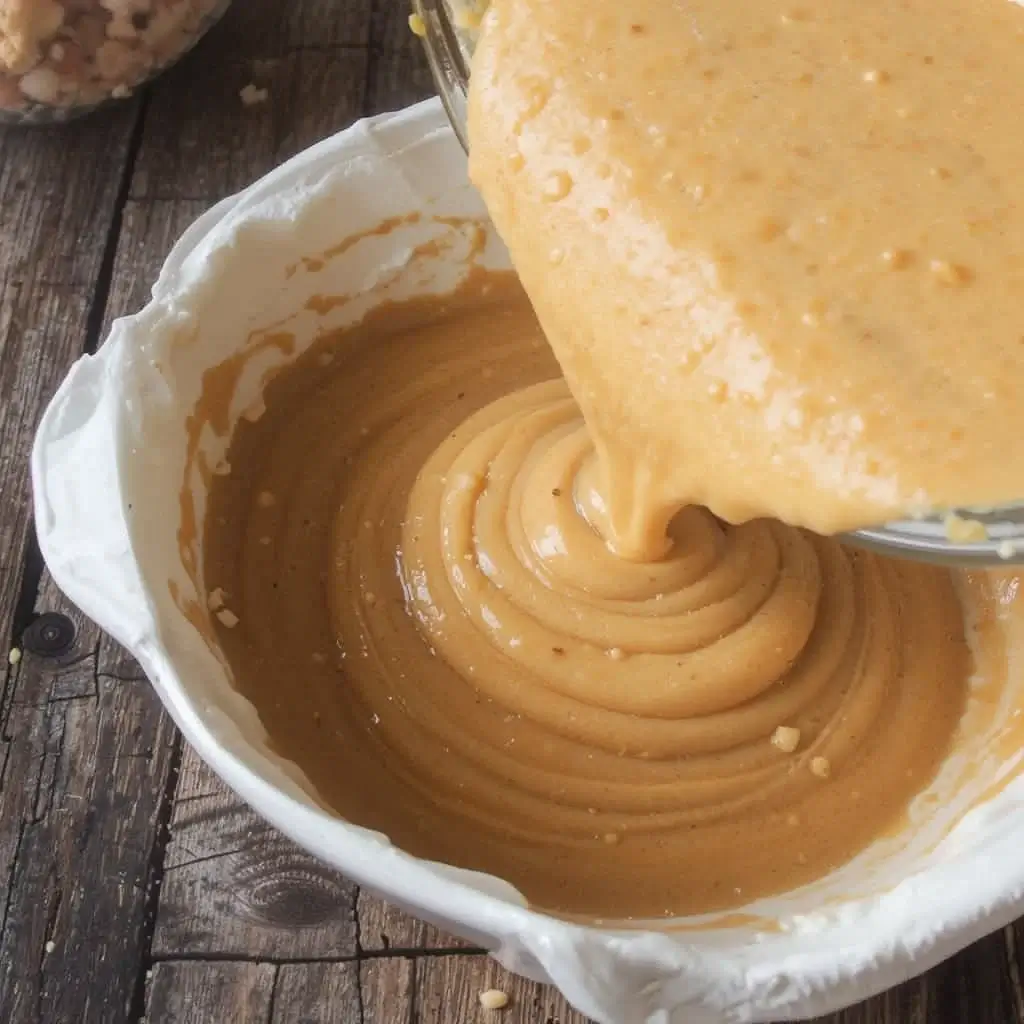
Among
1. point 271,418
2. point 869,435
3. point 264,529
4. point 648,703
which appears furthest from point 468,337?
point 869,435

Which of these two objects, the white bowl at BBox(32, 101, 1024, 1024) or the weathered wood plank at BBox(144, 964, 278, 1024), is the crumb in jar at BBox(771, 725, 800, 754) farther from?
the weathered wood plank at BBox(144, 964, 278, 1024)

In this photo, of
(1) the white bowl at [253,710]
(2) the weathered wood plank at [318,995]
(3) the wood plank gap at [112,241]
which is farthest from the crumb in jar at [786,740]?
(3) the wood plank gap at [112,241]

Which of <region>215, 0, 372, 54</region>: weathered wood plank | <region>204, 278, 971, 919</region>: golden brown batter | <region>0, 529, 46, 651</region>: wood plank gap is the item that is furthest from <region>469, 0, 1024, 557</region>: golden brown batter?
<region>215, 0, 372, 54</region>: weathered wood plank

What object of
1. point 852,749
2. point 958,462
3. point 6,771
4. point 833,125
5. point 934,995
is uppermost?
point 833,125

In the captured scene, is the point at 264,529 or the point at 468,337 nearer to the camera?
the point at 264,529

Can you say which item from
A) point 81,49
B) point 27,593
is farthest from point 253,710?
point 81,49

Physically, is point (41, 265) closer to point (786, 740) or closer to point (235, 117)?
point (235, 117)

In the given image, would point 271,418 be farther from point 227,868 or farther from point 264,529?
point 227,868
